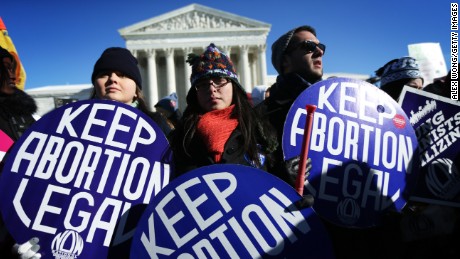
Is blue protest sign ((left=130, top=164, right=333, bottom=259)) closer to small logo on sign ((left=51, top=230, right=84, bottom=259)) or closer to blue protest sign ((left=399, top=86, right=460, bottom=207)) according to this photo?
small logo on sign ((left=51, top=230, right=84, bottom=259))

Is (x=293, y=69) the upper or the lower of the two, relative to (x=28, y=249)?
upper

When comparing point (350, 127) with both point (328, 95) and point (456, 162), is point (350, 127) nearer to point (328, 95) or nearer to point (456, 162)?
point (328, 95)

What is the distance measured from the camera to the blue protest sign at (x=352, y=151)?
1.46m

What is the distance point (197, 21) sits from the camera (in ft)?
132

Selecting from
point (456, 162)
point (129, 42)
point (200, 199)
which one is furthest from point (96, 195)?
point (129, 42)

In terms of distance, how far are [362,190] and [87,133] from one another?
116 cm

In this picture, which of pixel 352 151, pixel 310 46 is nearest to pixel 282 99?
pixel 310 46

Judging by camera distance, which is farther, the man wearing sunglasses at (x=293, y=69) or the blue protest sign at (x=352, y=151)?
the man wearing sunglasses at (x=293, y=69)

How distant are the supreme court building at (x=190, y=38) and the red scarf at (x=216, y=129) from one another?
37.8m

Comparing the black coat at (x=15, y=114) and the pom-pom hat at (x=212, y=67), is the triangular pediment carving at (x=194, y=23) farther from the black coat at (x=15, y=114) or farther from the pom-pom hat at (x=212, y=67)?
the pom-pom hat at (x=212, y=67)

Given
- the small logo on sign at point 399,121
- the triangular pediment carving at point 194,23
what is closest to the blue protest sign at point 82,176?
the small logo on sign at point 399,121

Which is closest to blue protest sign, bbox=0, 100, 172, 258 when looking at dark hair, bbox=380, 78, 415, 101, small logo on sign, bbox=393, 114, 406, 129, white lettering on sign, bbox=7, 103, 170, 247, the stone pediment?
white lettering on sign, bbox=7, 103, 170, 247

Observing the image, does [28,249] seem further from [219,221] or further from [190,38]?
[190,38]

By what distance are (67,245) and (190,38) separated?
4045 centimetres
